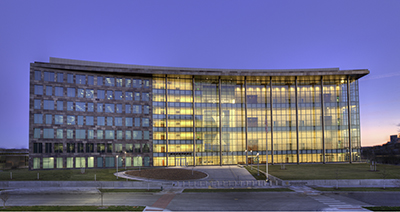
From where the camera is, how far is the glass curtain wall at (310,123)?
3004 inches

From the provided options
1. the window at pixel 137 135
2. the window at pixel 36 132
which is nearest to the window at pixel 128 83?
the window at pixel 137 135

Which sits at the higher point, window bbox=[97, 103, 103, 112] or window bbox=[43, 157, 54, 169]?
window bbox=[97, 103, 103, 112]

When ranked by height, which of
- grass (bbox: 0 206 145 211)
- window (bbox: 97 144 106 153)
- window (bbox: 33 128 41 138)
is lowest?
grass (bbox: 0 206 145 211)

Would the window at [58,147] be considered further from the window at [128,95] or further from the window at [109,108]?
the window at [128,95]

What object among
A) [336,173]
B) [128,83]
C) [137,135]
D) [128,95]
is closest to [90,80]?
[128,83]

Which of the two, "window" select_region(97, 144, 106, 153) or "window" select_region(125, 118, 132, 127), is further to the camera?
"window" select_region(125, 118, 132, 127)

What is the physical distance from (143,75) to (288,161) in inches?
1776

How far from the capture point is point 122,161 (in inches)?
2771

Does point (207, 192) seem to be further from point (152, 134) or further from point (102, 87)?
point (102, 87)

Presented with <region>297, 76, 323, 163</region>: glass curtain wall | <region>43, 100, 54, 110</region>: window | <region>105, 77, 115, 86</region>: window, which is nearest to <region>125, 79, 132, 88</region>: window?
<region>105, 77, 115, 86</region>: window

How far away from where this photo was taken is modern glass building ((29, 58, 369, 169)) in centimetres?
6575

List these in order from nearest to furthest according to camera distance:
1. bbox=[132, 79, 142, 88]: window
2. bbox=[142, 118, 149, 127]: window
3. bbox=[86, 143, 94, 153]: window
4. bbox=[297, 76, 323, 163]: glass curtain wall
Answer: bbox=[86, 143, 94, 153]: window → bbox=[132, 79, 142, 88]: window → bbox=[142, 118, 149, 127]: window → bbox=[297, 76, 323, 163]: glass curtain wall

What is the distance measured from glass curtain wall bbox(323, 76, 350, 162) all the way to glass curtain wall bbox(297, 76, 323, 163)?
1.91 meters

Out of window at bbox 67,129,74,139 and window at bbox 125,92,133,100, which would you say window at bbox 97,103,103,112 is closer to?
window at bbox 125,92,133,100
